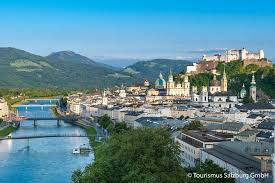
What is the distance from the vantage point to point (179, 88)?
64.3 m

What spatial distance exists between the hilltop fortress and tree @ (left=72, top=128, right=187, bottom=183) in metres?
47.7

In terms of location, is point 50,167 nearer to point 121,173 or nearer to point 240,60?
point 121,173

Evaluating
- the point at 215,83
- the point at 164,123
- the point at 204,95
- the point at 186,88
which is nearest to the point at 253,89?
the point at 204,95

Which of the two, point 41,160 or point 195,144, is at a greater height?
point 195,144

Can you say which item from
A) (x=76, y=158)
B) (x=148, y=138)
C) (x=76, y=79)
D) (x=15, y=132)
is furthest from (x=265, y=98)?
(x=76, y=79)

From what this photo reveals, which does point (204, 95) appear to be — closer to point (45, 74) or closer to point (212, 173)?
point (212, 173)

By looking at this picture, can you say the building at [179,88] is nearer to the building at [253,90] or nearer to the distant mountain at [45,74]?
the building at [253,90]

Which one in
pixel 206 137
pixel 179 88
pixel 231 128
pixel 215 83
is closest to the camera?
pixel 206 137

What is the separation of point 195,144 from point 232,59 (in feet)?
138

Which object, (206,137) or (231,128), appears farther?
(231,128)

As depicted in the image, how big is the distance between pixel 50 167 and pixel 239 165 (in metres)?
11.6

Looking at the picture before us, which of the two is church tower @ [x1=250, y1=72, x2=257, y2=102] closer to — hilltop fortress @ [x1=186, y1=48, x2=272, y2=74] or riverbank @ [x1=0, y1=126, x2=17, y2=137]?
hilltop fortress @ [x1=186, y1=48, x2=272, y2=74]

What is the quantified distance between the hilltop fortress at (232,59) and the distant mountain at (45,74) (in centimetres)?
7024

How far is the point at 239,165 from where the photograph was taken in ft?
56.9
